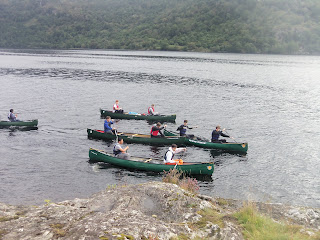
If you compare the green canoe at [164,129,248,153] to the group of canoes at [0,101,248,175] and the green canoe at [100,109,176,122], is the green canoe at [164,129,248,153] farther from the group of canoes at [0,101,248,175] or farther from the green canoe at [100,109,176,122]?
the green canoe at [100,109,176,122]

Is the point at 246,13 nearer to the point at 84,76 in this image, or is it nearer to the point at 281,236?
the point at 84,76

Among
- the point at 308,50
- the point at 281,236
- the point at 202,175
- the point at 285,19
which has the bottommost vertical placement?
the point at 202,175

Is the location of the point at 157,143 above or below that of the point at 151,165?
below

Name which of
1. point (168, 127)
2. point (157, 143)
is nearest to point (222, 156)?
point (157, 143)

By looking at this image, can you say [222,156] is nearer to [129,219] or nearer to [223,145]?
[223,145]

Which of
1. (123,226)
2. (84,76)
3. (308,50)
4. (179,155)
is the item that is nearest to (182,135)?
(179,155)

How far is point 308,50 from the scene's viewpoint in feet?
555

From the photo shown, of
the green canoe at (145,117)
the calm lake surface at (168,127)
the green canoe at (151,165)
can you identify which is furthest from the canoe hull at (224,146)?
the green canoe at (145,117)

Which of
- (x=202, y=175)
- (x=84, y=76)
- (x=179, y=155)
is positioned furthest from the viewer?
(x=84, y=76)

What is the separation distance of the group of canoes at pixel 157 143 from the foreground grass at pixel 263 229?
9736mm

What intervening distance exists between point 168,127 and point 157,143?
284 inches

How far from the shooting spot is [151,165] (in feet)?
72.2

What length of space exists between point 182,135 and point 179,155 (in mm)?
3439

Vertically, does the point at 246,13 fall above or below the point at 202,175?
above
